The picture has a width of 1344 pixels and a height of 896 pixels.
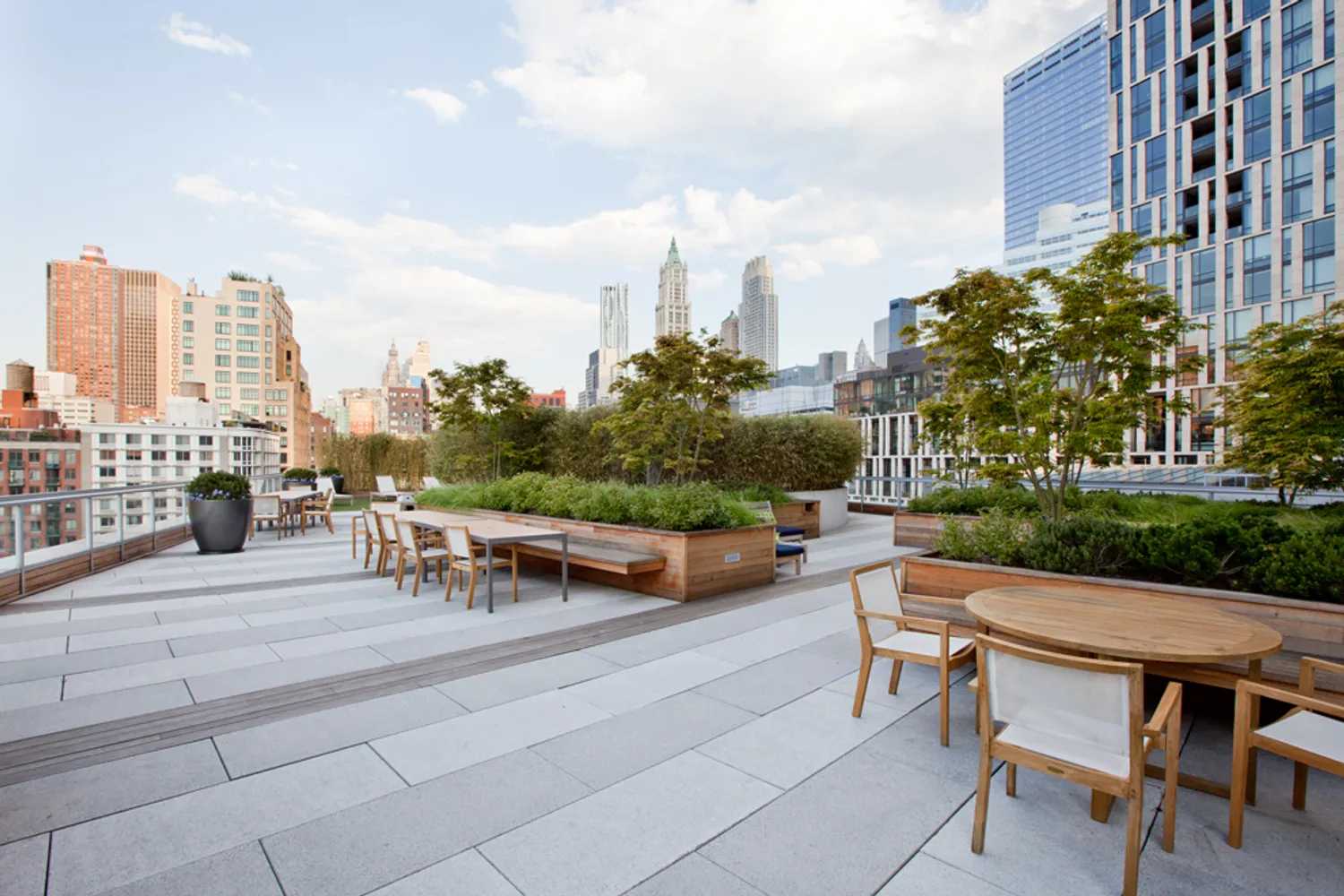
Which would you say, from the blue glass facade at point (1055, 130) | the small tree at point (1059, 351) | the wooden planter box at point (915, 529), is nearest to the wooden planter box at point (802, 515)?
the wooden planter box at point (915, 529)

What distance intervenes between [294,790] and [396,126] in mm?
13207

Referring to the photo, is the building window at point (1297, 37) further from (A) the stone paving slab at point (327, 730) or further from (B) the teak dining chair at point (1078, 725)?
(A) the stone paving slab at point (327, 730)

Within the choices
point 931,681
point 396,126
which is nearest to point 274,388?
point 396,126

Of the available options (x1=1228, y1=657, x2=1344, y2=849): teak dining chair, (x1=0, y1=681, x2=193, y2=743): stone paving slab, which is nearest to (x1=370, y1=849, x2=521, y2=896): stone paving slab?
(x1=0, y1=681, x2=193, y2=743): stone paving slab

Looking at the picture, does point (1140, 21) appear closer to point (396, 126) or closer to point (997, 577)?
point (396, 126)

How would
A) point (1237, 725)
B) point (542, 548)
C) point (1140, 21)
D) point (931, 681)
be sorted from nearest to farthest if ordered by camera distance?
1. point (1237, 725)
2. point (931, 681)
3. point (542, 548)
4. point (1140, 21)

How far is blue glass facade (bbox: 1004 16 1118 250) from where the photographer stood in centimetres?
14325

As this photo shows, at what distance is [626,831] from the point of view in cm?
220

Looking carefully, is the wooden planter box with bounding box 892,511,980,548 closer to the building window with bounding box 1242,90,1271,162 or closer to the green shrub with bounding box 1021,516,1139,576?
the green shrub with bounding box 1021,516,1139,576

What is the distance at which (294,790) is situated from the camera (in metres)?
2.46

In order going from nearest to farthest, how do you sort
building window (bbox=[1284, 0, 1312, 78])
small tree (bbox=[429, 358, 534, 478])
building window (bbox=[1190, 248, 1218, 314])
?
1. small tree (bbox=[429, 358, 534, 478])
2. building window (bbox=[1284, 0, 1312, 78])
3. building window (bbox=[1190, 248, 1218, 314])

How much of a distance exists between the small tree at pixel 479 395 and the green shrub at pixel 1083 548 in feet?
32.2

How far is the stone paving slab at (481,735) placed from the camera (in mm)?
2689

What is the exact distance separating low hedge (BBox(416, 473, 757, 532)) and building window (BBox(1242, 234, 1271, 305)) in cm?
3959
